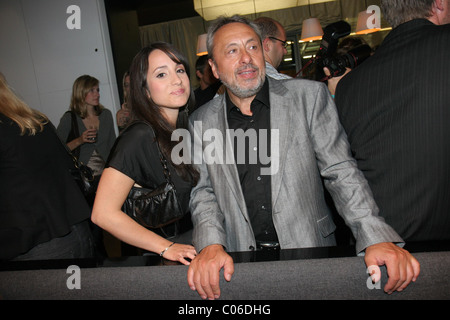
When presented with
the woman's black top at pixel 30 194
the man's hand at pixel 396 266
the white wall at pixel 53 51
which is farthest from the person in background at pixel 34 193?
the white wall at pixel 53 51

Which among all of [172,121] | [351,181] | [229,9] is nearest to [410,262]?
[351,181]

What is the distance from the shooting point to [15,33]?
4535 mm

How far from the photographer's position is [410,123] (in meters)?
1.21

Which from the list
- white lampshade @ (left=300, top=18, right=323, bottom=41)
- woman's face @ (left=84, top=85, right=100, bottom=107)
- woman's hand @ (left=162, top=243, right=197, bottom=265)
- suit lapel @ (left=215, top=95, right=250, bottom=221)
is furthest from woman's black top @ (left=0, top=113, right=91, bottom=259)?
white lampshade @ (left=300, top=18, right=323, bottom=41)

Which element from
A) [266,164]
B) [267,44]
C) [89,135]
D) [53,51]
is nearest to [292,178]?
[266,164]

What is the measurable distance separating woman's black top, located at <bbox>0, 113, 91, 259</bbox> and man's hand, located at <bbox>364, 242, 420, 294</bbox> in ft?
4.57

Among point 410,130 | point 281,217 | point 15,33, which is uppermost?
point 15,33

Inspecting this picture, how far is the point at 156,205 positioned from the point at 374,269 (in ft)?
2.83

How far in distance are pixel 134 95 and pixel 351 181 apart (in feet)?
3.42

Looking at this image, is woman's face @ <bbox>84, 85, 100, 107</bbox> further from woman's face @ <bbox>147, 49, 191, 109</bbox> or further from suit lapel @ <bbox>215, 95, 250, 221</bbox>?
suit lapel @ <bbox>215, 95, 250, 221</bbox>

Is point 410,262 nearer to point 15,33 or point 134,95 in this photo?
point 134,95

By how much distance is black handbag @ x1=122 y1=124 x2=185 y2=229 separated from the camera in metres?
1.43

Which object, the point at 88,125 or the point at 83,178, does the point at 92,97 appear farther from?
the point at 83,178

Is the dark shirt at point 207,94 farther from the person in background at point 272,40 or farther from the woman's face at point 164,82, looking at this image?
the woman's face at point 164,82
